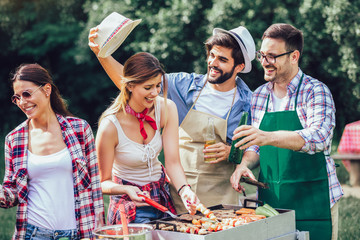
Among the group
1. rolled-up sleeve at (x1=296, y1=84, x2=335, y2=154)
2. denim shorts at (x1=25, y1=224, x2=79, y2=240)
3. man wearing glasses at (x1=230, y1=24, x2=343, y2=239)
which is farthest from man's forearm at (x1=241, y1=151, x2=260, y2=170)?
denim shorts at (x1=25, y1=224, x2=79, y2=240)

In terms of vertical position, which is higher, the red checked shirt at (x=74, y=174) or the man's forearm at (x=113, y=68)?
the man's forearm at (x=113, y=68)

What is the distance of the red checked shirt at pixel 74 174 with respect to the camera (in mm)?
3139

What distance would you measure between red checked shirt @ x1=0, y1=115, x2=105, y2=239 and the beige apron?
851 millimetres

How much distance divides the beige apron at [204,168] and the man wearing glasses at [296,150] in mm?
294

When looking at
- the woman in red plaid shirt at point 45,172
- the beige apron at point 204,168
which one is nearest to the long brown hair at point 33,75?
the woman in red plaid shirt at point 45,172

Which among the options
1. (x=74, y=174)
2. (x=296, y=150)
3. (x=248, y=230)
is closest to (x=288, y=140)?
(x=296, y=150)

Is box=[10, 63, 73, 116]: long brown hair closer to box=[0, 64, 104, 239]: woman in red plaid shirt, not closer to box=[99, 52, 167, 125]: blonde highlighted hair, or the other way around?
box=[0, 64, 104, 239]: woman in red plaid shirt

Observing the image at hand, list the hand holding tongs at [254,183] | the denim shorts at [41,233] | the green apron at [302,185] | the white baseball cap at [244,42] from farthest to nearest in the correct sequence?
the white baseball cap at [244,42], the green apron at [302,185], the hand holding tongs at [254,183], the denim shorts at [41,233]

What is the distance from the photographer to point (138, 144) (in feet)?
11.0

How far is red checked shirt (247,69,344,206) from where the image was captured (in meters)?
3.29

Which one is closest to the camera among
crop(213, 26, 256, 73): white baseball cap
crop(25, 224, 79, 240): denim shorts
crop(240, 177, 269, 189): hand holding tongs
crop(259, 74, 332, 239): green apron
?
crop(25, 224, 79, 240): denim shorts

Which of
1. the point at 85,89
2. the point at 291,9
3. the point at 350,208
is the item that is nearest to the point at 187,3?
the point at 291,9

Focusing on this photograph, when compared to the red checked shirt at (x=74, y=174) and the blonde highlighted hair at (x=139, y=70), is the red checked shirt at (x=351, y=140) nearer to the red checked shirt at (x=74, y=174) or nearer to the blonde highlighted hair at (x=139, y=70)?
the blonde highlighted hair at (x=139, y=70)

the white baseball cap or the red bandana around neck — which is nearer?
the red bandana around neck
